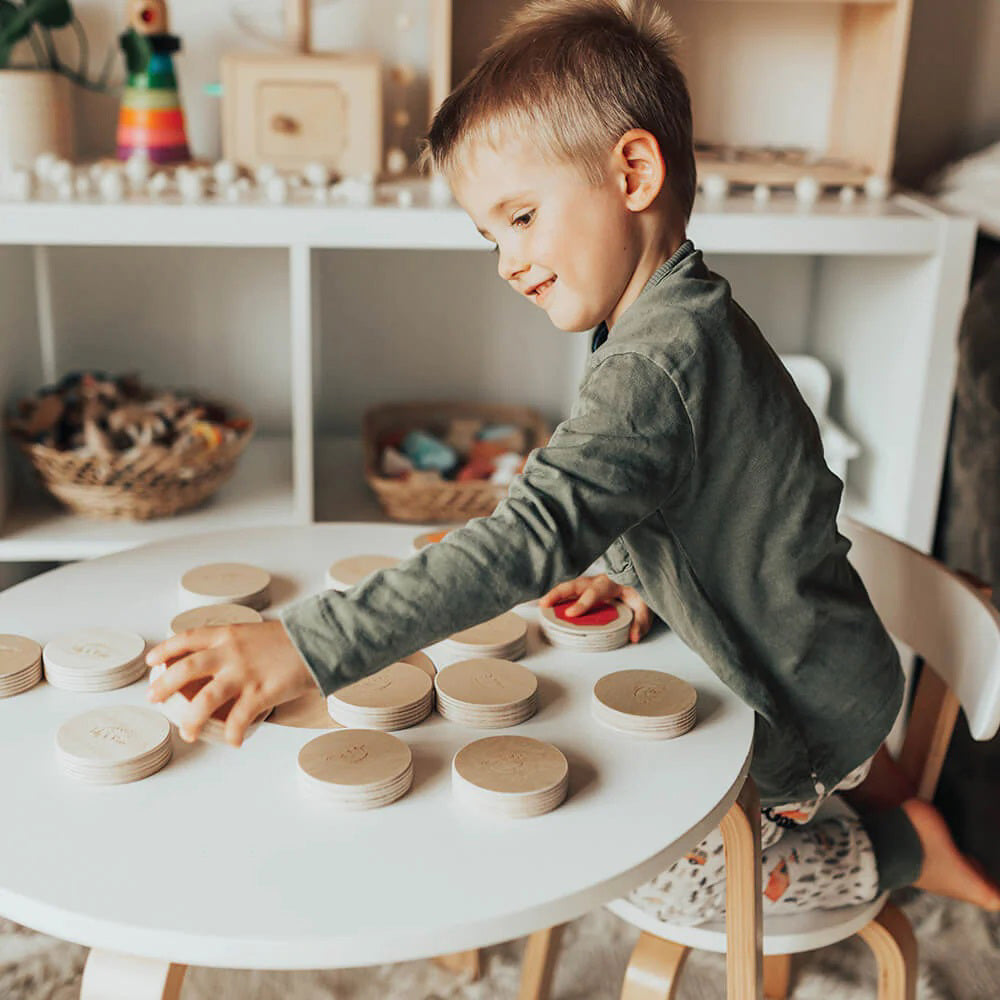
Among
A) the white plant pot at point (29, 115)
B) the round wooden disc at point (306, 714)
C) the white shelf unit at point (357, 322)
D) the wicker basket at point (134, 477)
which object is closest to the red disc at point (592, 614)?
the round wooden disc at point (306, 714)

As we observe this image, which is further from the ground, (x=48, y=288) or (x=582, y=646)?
(x=48, y=288)

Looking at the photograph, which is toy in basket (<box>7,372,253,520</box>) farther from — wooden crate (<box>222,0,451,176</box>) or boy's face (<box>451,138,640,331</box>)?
boy's face (<box>451,138,640,331</box>)

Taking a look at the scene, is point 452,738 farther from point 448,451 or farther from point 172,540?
point 448,451

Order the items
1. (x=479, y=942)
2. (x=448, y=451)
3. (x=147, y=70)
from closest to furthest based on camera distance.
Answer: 1. (x=479, y=942)
2. (x=147, y=70)
3. (x=448, y=451)

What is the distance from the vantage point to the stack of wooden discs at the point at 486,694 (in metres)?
0.78

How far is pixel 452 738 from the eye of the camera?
2.50ft

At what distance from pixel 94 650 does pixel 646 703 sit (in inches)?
14.7

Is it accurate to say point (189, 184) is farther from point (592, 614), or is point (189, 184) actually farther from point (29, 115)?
point (592, 614)

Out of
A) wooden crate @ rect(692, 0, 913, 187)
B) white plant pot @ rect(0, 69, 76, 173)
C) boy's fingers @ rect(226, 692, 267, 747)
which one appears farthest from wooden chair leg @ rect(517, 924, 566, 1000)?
white plant pot @ rect(0, 69, 76, 173)

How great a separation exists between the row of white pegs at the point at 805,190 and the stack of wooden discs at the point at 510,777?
99 cm

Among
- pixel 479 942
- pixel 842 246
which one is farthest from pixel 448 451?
pixel 479 942

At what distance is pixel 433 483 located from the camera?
5.26 ft

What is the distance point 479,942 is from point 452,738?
0.57 ft

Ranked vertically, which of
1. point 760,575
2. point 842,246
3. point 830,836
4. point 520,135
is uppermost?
point 520,135
